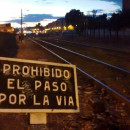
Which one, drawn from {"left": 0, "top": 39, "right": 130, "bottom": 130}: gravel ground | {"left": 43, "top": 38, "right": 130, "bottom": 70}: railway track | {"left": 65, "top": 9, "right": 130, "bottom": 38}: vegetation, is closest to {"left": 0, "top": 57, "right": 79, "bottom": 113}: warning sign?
{"left": 0, "top": 39, "right": 130, "bottom": 130}: gravel ground

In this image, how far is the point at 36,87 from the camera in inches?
166

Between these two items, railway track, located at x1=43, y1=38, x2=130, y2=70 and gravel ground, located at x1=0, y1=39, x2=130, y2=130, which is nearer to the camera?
gravel ground, located at x1=0, y1=39, x2=130, y2=130

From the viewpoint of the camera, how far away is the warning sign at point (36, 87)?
401 cm

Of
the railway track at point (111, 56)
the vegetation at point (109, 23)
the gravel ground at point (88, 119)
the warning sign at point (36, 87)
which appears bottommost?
the railway track at point (111, 56)

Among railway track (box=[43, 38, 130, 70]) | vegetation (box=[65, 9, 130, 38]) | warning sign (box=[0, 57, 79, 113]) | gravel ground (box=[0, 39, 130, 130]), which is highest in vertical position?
vegetation (box=[65, 9, 130, 38])

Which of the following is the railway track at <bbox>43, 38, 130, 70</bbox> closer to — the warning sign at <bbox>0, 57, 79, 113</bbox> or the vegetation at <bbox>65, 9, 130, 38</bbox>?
the warning sign at <bbox>0, 57, 79, 113</bbox>

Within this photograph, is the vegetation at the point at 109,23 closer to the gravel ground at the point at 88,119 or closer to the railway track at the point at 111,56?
the railway track at the point at 111,56

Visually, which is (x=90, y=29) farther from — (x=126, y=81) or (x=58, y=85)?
(x=58, y=85)

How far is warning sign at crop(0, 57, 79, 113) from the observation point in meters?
4.01

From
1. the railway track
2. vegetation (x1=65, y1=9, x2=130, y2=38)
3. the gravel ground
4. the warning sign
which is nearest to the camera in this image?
the warning sign

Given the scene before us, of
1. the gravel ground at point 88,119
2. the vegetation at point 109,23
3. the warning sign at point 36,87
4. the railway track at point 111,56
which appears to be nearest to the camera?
the warning sign at point 36,87

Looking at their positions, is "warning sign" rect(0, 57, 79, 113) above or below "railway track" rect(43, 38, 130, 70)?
above

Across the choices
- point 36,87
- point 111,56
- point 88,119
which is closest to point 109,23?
point 111,56

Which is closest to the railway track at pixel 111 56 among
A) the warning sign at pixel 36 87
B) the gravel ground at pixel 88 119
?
the gravel ground at pixel 88 119
